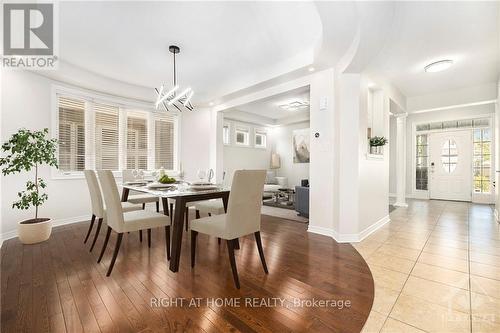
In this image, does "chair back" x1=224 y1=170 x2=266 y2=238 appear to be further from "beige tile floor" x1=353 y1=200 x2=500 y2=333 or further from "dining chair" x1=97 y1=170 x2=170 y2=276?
"beige tile floor" x1=353 y1=200 x2=500 y2=333

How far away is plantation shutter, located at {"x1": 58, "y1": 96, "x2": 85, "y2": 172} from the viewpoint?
12.3 ft

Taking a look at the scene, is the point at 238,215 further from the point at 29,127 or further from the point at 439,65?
the point at 439,65

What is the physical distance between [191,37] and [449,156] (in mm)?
7447

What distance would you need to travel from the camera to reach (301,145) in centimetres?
752

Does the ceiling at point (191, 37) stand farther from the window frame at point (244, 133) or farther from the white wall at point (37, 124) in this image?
the window frame at point (244, 133)

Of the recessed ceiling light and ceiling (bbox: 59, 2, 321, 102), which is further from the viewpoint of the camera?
the recessed ceiling light

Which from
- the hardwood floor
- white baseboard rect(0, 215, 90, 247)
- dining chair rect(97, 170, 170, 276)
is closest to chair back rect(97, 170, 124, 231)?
dining chair rect(97, 170, 170, 276)

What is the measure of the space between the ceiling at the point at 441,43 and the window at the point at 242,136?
4383mm

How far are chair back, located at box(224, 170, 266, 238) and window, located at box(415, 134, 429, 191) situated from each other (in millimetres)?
6806

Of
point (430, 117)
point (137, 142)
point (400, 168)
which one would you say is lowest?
point (400, 168)

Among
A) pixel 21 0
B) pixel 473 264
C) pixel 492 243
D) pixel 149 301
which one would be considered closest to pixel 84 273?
pixel 149 301

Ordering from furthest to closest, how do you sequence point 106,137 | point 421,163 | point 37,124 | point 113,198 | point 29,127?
point 421,163 < point 106,137 < point 37,124 < point 29,127 < point 113,198

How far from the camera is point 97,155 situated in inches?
164

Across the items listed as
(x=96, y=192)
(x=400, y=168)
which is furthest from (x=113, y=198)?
(x=400, y=168)
